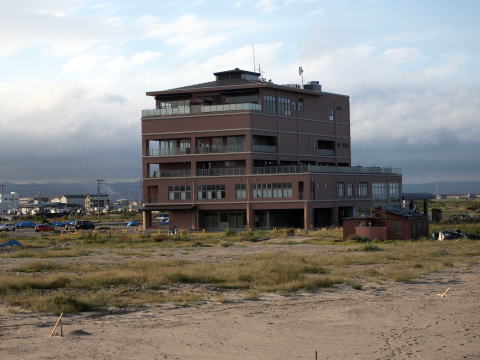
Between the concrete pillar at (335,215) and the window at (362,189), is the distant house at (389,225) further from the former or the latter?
the window at (362,189)

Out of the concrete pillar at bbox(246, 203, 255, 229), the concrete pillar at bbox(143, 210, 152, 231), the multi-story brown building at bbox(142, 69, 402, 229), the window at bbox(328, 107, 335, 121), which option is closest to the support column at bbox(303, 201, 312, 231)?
the multi-story brown building at bbox(142, 69, 402, 229)

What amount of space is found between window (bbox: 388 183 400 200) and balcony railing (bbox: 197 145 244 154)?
25.5 meters

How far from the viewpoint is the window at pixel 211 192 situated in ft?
336

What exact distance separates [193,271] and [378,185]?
2815 inches

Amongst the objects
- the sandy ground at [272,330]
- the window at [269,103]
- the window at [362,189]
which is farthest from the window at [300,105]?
the sandy ground at [272,330]

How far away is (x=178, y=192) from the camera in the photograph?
4163 inches

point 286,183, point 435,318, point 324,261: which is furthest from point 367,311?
point 286,183

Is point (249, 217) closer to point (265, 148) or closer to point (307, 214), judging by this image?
point (307, 214)

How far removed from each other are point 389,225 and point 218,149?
1492 inches

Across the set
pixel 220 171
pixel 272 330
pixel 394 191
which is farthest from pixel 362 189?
pixel 272 330

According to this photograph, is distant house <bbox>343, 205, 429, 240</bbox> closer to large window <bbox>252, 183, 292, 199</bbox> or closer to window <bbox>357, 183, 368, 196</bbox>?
large window <bbox>252, 183, 292, 199</bbox>

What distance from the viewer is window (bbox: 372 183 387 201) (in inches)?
4299

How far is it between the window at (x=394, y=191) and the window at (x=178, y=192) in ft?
100

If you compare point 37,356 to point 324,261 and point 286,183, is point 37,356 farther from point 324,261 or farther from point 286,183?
point 286,183
